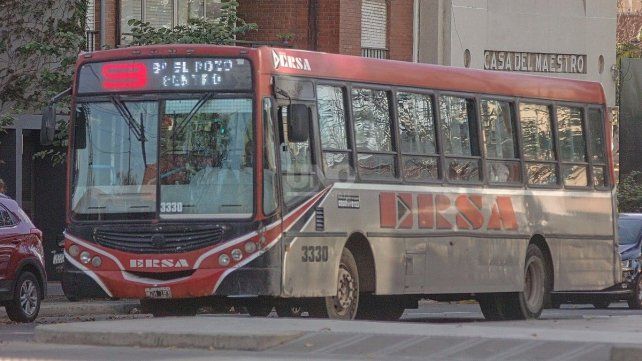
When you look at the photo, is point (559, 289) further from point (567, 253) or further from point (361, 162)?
point (361, 162)

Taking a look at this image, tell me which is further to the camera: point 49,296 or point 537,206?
point 49,296

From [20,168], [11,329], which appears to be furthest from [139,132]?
[20,168]

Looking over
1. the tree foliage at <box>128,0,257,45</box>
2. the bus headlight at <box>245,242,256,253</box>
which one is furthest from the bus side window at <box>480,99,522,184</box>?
the tree foliage at <box>128,0,257,45</box>

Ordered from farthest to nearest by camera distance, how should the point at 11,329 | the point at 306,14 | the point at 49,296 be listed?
the point at 306,14, the point at 49,296, the point at 11,329

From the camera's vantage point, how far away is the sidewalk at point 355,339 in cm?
1298

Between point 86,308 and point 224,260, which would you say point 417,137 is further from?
point 86,308

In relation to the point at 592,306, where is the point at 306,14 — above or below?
above

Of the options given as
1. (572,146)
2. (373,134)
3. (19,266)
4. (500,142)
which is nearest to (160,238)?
(373,134)

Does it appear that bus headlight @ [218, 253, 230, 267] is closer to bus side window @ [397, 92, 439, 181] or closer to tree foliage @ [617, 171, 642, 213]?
bus side window @ [397, 92, 439, 181]

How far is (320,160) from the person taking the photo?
59.8 ft

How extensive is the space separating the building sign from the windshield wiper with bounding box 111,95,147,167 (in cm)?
2537

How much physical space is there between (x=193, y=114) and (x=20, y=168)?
14.4 meters

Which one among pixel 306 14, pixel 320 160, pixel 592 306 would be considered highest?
pixel 306 14

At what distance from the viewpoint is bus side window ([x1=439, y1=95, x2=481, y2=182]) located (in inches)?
810
